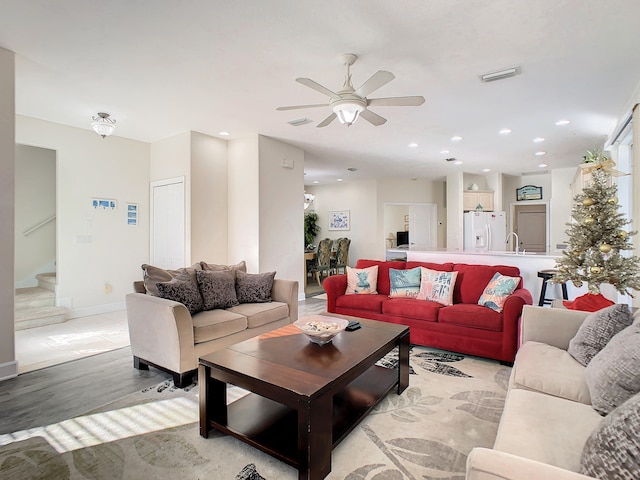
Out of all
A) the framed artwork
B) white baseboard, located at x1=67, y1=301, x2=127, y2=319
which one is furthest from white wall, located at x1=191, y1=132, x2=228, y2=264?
the framed artwork

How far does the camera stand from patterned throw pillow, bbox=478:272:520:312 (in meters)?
3.28

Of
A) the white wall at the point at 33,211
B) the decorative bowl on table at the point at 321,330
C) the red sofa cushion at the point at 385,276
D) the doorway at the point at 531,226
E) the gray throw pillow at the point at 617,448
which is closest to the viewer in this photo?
the gray throw pillow at the point at 617,448

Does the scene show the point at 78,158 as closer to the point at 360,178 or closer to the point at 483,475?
the point at 483,475

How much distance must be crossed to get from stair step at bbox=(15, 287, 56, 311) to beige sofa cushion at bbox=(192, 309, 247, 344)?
332 cm

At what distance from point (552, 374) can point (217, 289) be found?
2.79 metres

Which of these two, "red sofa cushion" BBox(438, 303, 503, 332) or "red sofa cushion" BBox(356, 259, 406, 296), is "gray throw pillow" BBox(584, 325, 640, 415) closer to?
"red sofa cushion" BBox(438, 303, 503, 332)

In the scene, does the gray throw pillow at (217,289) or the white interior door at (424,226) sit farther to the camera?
the white interior door at (424,226)

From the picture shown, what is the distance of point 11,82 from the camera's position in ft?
9.86

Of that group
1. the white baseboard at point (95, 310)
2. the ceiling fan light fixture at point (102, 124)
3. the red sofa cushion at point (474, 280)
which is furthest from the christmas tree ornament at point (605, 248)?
the white baseboard at point (95, 310)

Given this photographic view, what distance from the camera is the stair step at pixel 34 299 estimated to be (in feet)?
15.6

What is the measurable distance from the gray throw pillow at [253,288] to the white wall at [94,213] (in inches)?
115

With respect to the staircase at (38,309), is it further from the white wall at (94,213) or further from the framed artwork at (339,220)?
the framed artwork at (339,220)

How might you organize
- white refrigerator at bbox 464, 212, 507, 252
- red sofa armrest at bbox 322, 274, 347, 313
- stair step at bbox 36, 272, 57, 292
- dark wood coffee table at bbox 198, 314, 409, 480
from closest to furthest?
dark wood coffee table at bbox 198, 314, 409, 480 → red sofa armrest at bbox 322, 274, 347, 313 → stair step at bbox 36, 272, 57, 292 → white refrigerator at bbox 464, 212, 507, 252

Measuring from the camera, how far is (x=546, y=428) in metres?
1.35
